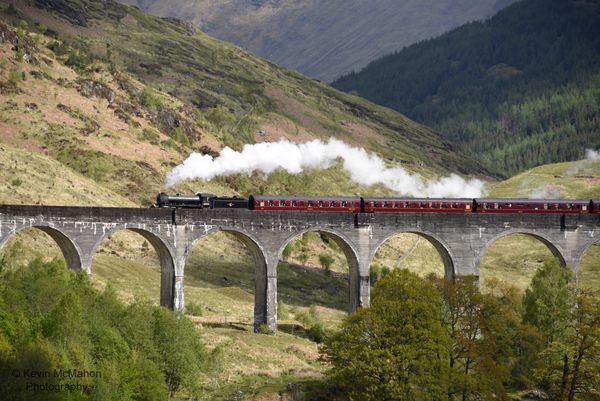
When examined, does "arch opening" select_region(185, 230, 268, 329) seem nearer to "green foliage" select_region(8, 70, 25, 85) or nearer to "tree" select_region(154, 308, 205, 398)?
"tree" select_region(154, 308, 205, 398)

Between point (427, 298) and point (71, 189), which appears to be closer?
point (427, 298)

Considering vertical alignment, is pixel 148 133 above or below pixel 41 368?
above

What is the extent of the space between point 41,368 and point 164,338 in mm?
13855

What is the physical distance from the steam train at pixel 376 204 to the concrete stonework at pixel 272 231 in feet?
3.61

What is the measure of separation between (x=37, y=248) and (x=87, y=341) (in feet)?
136

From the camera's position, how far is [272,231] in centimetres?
8062

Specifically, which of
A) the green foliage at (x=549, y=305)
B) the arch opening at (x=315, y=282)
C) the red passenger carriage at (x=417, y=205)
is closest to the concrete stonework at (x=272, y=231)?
the arch opening at (x=315, y=282)

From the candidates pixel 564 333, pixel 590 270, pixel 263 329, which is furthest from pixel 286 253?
pixel 564 333

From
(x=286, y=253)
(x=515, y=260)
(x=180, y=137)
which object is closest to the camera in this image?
(x=286, y=253)

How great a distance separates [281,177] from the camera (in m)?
146

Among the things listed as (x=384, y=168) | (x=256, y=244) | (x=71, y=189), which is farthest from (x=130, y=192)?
(x=384, y=168)

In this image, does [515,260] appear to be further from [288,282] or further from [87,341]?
[87,341]

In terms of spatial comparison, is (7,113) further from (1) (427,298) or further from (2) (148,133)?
(1) (427,298)

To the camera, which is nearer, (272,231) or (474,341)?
(474,341)
